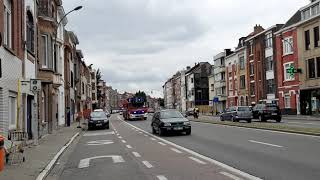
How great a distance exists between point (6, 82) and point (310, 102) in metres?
44.1

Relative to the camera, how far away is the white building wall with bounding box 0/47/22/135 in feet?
57.6

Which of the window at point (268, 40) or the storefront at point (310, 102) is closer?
the storefront at point (310, 102)

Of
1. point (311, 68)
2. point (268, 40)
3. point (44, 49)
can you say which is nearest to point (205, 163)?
point (44, 49)

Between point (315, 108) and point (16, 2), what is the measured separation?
135ft

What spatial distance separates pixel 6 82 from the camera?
1841 centimetres

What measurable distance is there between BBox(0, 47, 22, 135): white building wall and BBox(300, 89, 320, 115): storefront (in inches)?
1599

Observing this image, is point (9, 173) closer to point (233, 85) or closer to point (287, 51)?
point (287, 51)

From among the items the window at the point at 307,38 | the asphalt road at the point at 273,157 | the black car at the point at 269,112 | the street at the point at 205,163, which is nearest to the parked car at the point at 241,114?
the black car at the point at 269,112

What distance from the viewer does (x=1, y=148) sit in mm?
10500

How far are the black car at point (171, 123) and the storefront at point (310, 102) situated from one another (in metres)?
29.9

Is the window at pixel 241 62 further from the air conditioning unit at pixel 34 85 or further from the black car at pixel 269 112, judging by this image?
the air conditioning unit at pixel 34 85

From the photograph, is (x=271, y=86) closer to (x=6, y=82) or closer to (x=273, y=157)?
(x=6, y=82)

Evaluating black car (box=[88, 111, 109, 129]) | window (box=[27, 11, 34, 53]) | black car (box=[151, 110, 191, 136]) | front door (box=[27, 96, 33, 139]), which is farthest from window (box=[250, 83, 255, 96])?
front door (box=[27, 96, 33, 139])

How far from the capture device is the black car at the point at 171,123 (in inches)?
1058
